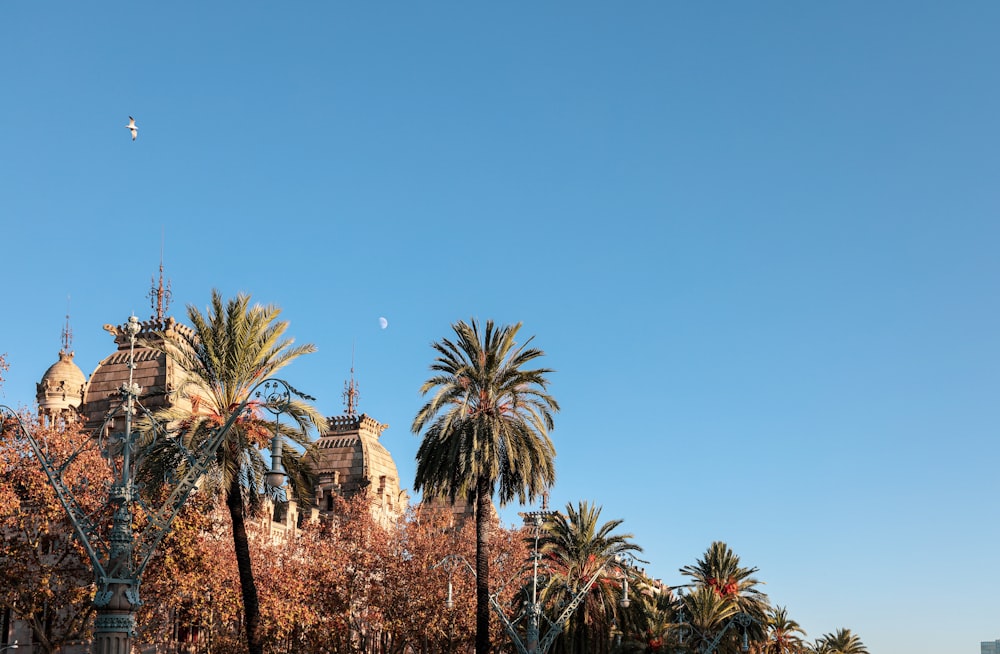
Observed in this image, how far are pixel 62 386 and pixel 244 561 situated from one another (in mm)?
36555

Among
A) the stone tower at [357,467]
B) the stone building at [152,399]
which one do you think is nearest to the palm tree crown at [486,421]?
the stone building at [152,399]

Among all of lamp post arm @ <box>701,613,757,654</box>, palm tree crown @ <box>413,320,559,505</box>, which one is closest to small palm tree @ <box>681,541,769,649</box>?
lamp post arm @ <box>701,613,757,654</box>

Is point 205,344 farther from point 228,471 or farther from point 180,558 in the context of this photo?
point 180,558

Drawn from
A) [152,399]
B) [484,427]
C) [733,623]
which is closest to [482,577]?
[484,427]

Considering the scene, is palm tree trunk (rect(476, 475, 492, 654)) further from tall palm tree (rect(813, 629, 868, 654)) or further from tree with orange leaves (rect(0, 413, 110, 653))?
tall palm tree (rect(813, 629, 868, 654))

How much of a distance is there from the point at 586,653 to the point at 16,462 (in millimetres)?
23963

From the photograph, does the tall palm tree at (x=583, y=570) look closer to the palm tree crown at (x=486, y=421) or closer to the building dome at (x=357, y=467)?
the palm tree crown at (x=486, y=421)

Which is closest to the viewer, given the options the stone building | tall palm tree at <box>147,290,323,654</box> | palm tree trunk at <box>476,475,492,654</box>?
tall palm tree at <box>147,290,323,654</box>

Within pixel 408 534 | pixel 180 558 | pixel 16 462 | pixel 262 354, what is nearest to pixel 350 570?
pixel 408 534

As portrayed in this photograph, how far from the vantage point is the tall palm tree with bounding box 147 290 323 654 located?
99.5 feet

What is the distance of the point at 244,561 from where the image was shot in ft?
102

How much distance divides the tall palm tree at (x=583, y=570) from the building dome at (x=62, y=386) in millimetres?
31161

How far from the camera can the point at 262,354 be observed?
31375 mm

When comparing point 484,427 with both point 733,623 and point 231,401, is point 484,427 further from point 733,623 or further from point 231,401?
point 733,623
